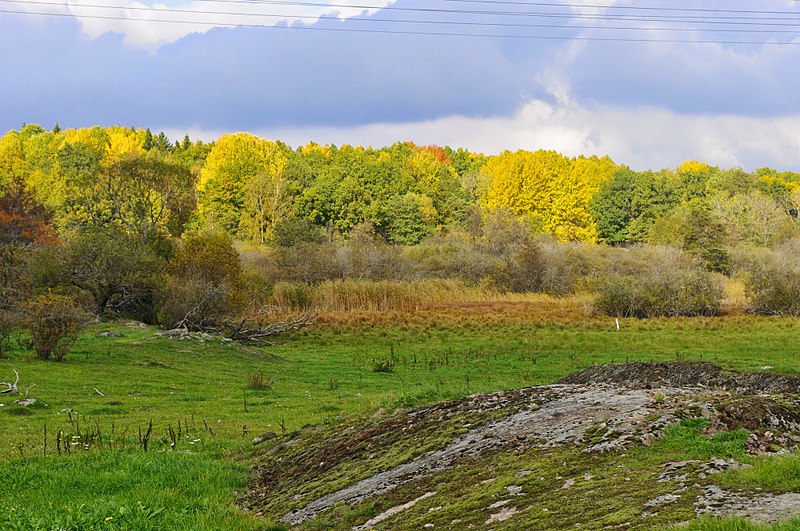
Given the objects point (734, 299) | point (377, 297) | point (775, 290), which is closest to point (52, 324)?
point (377, 297)

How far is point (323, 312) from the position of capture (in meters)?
51.3

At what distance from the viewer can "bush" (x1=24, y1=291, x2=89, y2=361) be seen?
1153 inches

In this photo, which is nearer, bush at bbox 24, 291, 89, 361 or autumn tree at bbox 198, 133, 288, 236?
bush at bbox 24, 291, 89, 361

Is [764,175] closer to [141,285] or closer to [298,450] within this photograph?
[141,285]

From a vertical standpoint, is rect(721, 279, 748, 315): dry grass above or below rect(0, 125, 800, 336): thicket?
below

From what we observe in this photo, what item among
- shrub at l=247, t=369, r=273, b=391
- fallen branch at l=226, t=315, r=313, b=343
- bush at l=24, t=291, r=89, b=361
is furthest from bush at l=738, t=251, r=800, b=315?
bush at l=24, t=291, r=89, b=361

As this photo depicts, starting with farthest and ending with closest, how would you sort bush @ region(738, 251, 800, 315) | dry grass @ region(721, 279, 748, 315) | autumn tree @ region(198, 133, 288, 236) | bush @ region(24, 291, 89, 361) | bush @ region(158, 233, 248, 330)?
autumn tree @ region(198, 133, 288, 236), dry grass @ region(721, 279, 748, 315), bush @ region(738, 251, 800, 315), bush @ region(158, 233, 248, 330), bush @ region(24, 291, 89, 361)

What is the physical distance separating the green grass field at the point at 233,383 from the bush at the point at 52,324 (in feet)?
2.32

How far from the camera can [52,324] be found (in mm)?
29484

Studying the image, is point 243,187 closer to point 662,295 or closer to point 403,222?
point 403,222

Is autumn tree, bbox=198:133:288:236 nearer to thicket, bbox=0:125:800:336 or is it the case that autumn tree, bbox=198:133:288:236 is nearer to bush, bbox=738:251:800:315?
thicket, bbox=0:125:800:336

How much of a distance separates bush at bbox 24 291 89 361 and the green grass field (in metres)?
0.71

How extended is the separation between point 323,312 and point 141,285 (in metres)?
11.9

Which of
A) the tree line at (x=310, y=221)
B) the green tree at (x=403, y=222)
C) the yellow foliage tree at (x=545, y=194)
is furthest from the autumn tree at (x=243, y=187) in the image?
the yellow foliage tree at (x=545, y=194)
